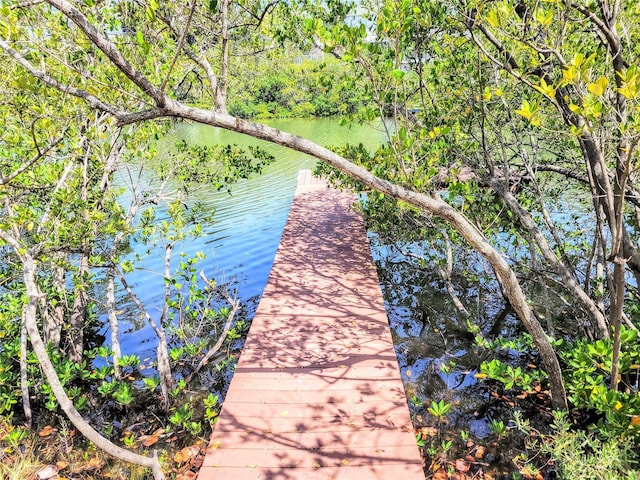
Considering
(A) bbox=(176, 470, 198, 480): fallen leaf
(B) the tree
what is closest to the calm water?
(B) the tree

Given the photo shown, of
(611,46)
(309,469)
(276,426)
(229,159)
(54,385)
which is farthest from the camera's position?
(229,159)

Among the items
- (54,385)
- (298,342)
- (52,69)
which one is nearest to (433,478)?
(298,342)

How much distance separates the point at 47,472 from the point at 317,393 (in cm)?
284

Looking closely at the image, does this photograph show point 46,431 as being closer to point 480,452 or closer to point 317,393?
point 317,393

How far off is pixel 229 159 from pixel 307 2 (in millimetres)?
3244

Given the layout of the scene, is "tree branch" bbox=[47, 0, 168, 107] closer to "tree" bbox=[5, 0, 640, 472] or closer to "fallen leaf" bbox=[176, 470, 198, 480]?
"tree" bbox=[5, 0, 640, 472]

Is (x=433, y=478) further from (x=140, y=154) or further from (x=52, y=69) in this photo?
(x=52, y=69)

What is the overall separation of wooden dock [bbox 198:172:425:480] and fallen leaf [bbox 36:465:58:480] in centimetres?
190

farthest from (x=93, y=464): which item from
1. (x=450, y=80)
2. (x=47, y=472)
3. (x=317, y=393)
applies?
(x=450, y=80)

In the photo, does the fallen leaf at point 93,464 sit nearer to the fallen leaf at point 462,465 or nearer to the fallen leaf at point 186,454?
the fallen leaf at point 186,454

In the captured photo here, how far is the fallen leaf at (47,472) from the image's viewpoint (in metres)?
3.87

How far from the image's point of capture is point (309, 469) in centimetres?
312

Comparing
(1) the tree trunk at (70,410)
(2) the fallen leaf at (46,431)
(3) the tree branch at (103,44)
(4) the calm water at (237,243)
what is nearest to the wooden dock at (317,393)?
(1) the tree trunk at (70,410)

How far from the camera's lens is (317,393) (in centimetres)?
400
